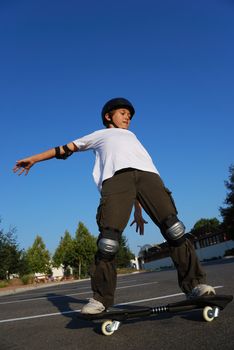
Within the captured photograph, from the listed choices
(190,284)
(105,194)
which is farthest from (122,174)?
(190,284)

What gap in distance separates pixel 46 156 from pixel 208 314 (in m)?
1.87

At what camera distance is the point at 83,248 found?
54.4 m

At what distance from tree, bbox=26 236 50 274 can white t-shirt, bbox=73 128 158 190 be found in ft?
188

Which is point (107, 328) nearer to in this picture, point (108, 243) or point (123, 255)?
point (108, 243)

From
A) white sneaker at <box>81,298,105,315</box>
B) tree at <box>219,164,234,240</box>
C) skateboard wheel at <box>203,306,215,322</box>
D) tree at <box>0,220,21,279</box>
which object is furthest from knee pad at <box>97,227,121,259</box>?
tree at <box>219,164,234,240</box>

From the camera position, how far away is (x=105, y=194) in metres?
3.30

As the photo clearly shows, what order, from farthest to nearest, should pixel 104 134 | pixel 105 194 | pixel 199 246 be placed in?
1. pixel 199 246
2. pixel 104 134
3. pixel 105 194

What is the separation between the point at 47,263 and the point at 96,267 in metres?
59.8

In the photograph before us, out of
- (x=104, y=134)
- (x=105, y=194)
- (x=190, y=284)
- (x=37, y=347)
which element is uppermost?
(x=104, y=134)

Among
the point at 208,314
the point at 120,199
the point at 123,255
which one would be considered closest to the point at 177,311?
the point at 208,314

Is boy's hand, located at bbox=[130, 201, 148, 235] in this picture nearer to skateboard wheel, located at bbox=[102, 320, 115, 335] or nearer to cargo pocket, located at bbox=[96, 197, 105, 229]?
cargo pocket, located at bbox=[96, 197, 105, 229]

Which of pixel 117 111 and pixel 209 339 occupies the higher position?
pixel 117 111

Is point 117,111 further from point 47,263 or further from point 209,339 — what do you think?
point 47,263

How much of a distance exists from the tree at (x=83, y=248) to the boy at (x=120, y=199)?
167ft
